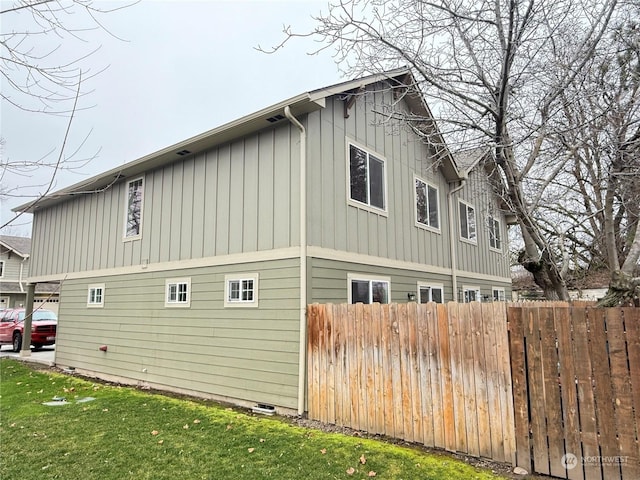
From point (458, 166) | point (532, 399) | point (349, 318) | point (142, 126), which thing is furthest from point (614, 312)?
point (458, 166)

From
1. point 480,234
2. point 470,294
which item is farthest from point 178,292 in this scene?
point 480,234

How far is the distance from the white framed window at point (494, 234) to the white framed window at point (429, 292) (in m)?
4.52

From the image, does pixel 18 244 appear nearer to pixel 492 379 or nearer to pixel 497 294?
pixel 497 294

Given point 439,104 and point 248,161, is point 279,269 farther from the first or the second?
point 439,104

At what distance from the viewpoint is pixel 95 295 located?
10.9 metres

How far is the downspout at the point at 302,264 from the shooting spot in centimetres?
622

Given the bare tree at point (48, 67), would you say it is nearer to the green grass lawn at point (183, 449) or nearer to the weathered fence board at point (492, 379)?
the green grass lawn at point (183, 449)

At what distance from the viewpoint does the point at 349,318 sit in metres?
5.98

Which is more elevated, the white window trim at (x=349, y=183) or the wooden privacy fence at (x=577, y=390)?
the white window trim at (x=349, y=183)

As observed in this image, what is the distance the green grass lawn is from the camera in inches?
169

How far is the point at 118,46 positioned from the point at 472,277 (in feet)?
36.7

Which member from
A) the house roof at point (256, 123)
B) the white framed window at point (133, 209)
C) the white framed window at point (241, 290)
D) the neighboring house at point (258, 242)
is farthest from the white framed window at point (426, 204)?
the white framed window at point (133, 209)

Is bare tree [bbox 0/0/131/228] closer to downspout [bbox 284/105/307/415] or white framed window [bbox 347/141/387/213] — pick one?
downspout [bbox 284/105/307/415]

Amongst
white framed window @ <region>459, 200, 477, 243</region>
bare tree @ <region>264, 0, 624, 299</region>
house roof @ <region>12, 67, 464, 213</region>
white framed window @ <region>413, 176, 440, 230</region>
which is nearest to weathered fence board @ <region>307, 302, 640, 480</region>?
bare tree @ <region>264, 0, 624, 299</region>
